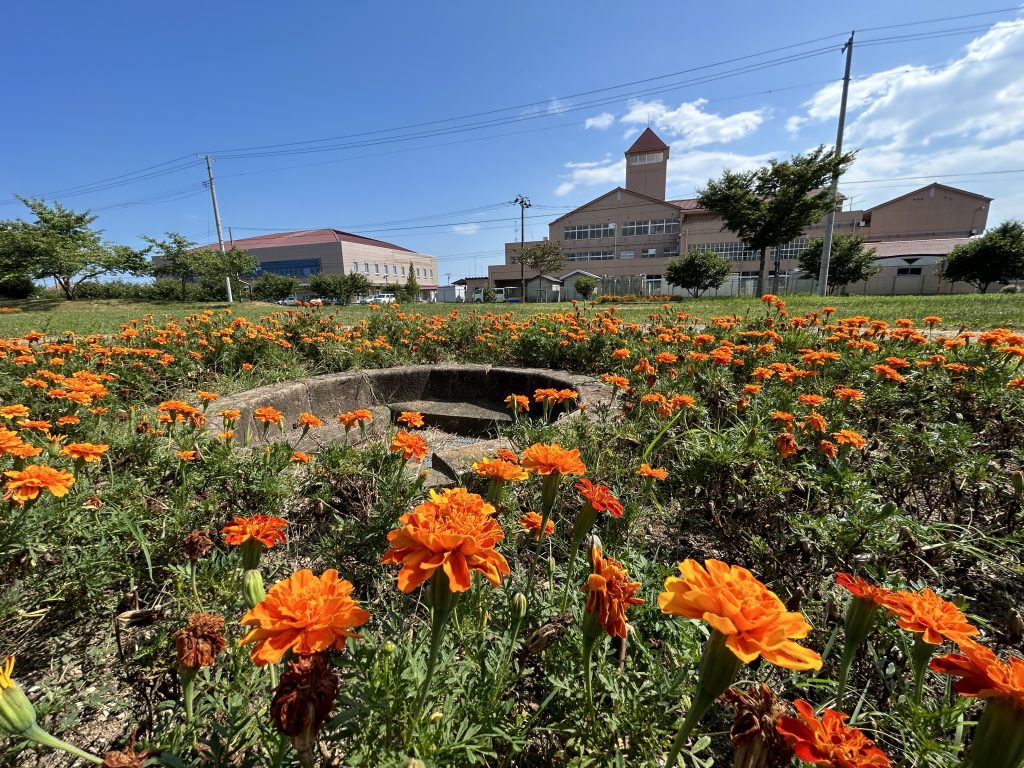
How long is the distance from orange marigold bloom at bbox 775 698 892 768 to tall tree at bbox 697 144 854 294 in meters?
22.5

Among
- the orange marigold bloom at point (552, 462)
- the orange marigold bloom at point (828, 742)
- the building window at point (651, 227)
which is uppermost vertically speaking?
the building window at point (651, 227)

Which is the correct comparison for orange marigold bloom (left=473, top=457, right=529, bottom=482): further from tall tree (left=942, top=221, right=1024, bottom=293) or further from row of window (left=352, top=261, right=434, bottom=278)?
row of window (left=352, top=261, right=434, bottom=278)

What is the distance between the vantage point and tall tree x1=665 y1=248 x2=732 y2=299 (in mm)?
25703

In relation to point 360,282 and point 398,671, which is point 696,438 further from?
point 360,282

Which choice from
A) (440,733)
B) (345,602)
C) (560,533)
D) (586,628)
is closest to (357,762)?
(440,733)

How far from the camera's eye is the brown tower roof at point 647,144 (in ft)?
134

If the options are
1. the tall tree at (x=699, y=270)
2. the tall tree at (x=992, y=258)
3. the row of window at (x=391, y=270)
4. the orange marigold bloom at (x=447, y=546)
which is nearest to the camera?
the orange marigold bloom at (x=447, y=546)

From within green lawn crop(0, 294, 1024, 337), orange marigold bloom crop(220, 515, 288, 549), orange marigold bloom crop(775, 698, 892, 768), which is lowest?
orange marigold bloom crop(775, 698, 892, 768)

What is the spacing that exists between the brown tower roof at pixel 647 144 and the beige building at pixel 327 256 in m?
28.5

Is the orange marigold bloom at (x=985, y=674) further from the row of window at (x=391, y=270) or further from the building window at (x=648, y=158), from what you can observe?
the row of window at (x=391, y=270)

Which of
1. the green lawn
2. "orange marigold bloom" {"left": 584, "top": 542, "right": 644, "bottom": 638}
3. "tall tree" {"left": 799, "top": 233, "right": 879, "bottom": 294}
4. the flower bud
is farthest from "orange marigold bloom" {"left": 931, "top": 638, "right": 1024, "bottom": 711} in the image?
"tall tree" {"left": 799, "top": 233, "right": 879, "bottom": 294}

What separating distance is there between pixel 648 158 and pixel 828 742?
47.9 meters

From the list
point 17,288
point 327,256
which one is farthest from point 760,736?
point 327,256

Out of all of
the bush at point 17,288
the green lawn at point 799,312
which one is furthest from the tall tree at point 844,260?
the bush at point 17,288
